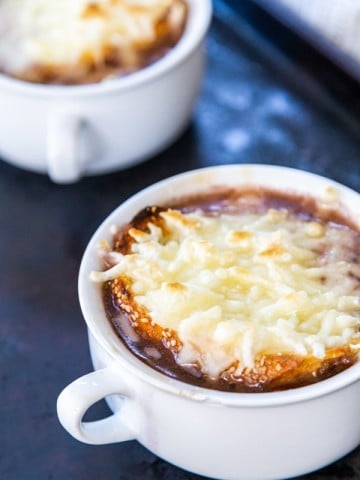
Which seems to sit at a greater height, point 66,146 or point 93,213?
point 66,146

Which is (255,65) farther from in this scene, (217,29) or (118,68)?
(118,68)

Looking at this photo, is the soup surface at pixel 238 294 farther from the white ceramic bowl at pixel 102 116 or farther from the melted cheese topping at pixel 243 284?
the white ceramic bowl at pixel 102 116

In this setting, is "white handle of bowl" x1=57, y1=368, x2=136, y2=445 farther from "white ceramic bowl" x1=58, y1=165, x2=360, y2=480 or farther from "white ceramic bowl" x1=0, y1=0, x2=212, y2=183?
"white ceramic bowl" x1=0, y1=0, x2=212, y2=183

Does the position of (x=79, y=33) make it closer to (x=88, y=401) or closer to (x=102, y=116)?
(x=102, y=116)

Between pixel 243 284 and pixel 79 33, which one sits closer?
pixel 243 284

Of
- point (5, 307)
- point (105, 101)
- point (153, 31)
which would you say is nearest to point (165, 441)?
point (5, 307)

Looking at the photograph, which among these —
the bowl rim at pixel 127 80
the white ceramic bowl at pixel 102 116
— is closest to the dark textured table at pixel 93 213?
the white ceramic bowl at pixel 102 116

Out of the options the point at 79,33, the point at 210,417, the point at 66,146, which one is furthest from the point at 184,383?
the point at 79,33
